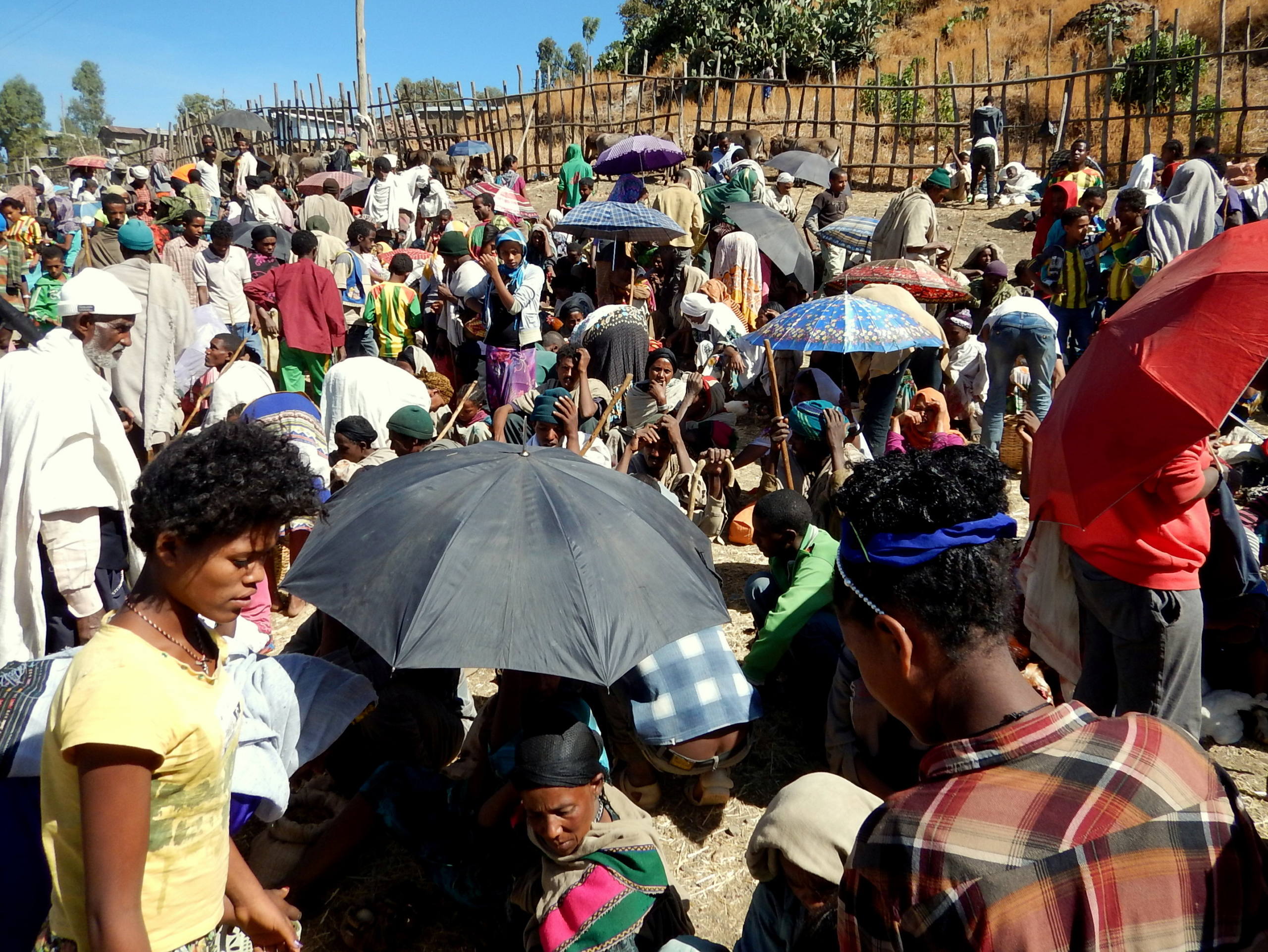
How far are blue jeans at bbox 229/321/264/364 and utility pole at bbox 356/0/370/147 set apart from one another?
56.1 ft

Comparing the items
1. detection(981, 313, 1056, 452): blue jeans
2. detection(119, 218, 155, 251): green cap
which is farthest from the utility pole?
detection(981, 313, 1056, 452): blue jeans

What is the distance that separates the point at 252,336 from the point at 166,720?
306 inches

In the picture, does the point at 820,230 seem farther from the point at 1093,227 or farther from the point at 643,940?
the point at 643,940

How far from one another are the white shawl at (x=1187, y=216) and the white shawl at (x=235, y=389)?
6.66 metres

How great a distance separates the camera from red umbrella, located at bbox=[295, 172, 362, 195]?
15.3 metres

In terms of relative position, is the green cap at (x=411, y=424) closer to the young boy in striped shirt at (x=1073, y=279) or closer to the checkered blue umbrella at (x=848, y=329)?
the checkered blue umbrella at (x=848, y=329)

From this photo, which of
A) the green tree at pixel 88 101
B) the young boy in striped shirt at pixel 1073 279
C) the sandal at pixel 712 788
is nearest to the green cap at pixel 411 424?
the sandal at pixel 712 788

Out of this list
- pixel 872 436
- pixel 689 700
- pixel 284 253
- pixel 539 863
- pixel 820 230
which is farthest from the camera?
pixel 284 253

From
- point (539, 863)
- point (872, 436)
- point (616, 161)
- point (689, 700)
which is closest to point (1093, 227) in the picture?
point (872, 436)

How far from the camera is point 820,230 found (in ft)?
34.8

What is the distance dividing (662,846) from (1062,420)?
217 centimetres

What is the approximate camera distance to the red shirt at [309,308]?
316 inches

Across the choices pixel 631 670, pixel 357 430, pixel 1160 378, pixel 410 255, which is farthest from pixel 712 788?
pixel 410 255

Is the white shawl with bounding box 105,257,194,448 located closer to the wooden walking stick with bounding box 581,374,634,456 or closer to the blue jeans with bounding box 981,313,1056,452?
the wooden walking stick with bounding box 581,374,634,456
